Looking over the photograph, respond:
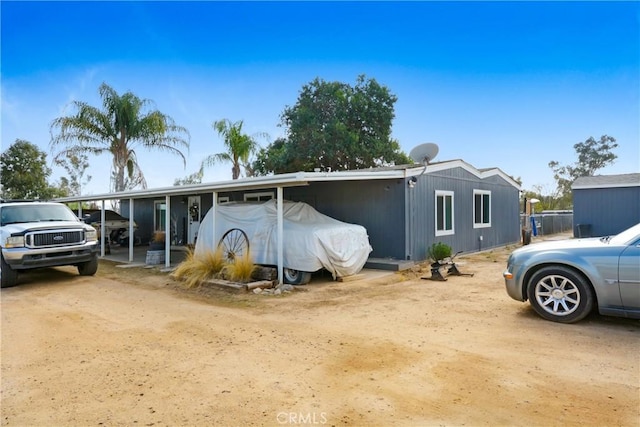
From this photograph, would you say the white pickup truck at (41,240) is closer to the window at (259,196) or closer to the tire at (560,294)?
the window at (259,196)

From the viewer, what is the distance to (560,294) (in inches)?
185

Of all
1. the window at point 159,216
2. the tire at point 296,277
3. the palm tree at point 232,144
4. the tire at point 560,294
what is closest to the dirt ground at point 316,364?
the tire at point 560,294

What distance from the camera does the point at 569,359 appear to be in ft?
11.7

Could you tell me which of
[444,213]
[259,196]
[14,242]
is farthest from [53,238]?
[444,213]

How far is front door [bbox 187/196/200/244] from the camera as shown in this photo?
50.5ft

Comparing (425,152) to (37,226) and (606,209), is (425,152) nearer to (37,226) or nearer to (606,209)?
(37,226)

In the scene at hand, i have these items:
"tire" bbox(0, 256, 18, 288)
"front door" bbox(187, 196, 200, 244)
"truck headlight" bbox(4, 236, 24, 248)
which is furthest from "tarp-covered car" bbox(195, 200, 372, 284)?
"front door" bbox(187, 196, 200, 244)

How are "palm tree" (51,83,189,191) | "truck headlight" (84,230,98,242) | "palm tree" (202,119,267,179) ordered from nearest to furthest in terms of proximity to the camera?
"truck headlight" (84,230,98,242), "palm tree" (51,83,189,191), "palm tree" (202,119,267,179)

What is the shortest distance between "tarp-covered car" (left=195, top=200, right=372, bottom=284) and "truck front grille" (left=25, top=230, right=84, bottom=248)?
2.78 meters

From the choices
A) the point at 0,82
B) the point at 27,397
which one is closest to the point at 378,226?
the point at 27,397

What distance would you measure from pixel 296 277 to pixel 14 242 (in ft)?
20.5

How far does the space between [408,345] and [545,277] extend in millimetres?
2163

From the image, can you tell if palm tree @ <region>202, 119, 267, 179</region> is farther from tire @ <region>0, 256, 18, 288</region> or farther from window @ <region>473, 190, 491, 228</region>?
tire @ <region>0, 256, 18, 288</region>

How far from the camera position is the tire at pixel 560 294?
4516 millimetres
